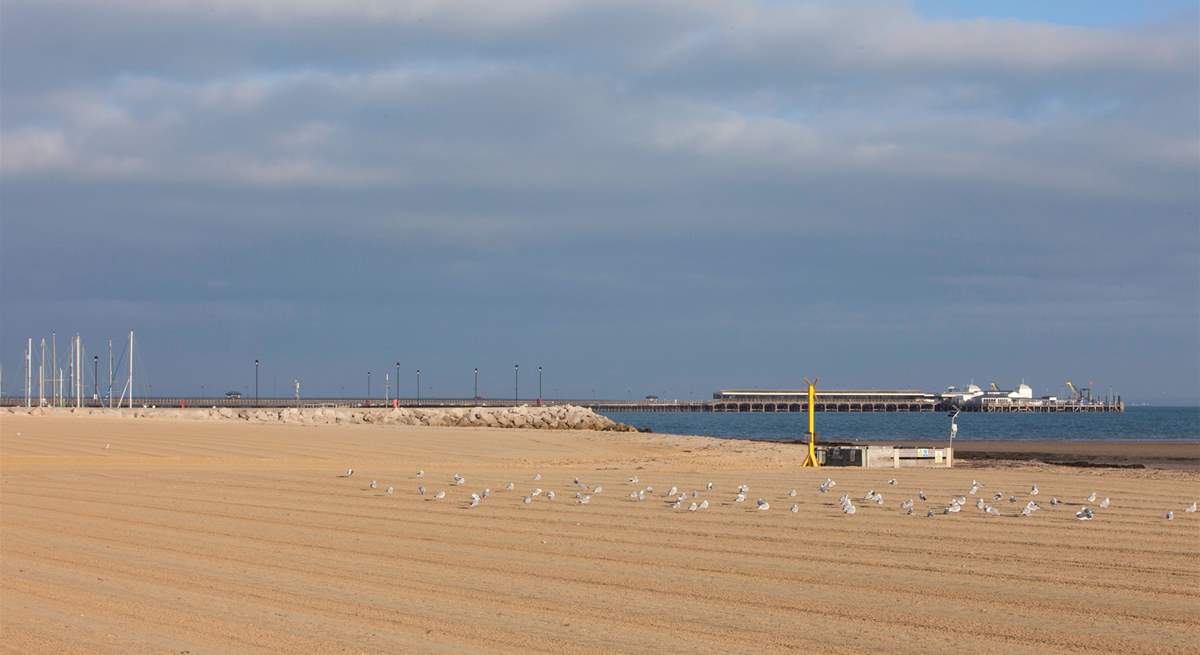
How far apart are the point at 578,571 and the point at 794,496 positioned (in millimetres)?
6200

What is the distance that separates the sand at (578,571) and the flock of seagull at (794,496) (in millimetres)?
168

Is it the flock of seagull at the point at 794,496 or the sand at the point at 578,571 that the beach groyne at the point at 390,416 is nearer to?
the flock of seagull at the point at 794,496

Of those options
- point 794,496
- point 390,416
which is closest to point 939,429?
point 390,416

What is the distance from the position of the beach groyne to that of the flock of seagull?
3590cm

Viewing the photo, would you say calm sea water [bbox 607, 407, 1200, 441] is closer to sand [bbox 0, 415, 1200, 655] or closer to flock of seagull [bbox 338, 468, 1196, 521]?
flock of seagull [bbox 338, 468, 1196, 521]

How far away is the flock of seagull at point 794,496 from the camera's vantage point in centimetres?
1388

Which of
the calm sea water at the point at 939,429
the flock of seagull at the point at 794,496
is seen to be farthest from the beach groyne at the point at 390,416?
the flock of seagull at the point at 794,496

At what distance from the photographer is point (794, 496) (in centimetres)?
1608

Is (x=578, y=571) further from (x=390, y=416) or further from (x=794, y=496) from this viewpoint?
(x=390, y=416)

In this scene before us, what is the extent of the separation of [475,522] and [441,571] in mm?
3008

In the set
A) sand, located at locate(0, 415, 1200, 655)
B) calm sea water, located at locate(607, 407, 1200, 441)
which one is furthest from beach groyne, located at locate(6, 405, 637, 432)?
sand, located at locate(0, 415, 1200, 655)

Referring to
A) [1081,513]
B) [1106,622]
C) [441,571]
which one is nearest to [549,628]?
[441,571]

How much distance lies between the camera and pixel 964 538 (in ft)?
39.1

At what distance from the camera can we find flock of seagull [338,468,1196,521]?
1388 cm
